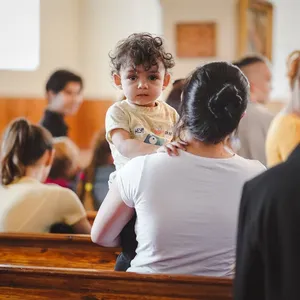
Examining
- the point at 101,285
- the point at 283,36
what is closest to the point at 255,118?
the point at 101,285

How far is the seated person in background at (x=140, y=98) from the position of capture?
8.64ft

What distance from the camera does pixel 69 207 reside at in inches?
127

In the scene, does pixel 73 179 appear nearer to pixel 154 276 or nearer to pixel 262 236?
pixel 154 276

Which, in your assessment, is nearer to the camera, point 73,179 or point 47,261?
point 47,261

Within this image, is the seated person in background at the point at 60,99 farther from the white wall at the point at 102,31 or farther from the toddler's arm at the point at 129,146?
the white wall at the point at 102,31

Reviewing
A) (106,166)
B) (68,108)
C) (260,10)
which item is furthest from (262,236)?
(260,10)

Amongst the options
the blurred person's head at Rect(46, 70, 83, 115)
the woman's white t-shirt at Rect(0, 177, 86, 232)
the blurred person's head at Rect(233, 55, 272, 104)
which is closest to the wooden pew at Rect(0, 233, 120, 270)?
the woman's white t-shirt at Rect(0, 177, 86, 232)

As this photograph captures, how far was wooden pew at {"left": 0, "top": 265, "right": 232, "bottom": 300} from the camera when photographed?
7.26 feet

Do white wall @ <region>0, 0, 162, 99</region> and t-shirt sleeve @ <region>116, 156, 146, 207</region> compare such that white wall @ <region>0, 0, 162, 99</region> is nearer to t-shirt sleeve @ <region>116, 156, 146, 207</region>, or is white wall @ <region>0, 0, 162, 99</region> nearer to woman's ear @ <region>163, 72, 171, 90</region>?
woman's ear @ <region>163, 72, 171, 90</region>

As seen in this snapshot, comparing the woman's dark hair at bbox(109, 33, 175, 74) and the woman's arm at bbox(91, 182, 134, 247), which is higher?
the woman's dark hair at bbox(109, 33, 175, 74)

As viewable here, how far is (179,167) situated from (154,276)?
1.09 feet

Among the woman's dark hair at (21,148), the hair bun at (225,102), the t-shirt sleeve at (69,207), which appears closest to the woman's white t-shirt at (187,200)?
the hair bun at (225,102)

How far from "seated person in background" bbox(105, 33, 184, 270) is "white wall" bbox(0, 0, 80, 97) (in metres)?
5.29

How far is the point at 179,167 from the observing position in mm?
2207
